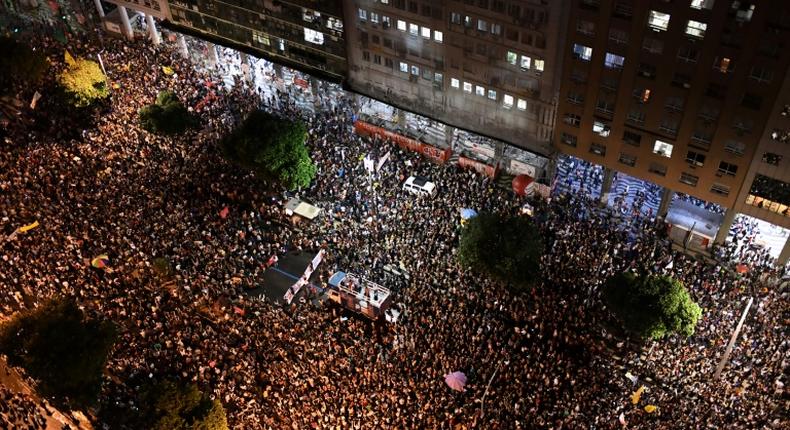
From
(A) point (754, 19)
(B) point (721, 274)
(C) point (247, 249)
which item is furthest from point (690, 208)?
(C) point (247, 249)

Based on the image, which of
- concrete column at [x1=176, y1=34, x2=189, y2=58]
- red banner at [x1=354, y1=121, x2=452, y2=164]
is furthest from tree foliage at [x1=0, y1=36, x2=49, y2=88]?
red banner at [x1=354, y1=121, x2=452, y2=164]

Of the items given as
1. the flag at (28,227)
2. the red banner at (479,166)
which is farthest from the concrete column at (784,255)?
the flag at (28,227)

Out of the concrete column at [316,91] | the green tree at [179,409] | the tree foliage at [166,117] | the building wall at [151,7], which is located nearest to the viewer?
the green tree at [179,409]

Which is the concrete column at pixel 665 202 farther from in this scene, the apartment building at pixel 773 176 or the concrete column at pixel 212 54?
the concrete column at pixel 212 54

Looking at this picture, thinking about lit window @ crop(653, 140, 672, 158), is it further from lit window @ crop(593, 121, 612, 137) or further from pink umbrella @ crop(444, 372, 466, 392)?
pink umbrella @ crop(444, 372, 466, 392)

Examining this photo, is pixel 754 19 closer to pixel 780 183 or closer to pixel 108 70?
pixel 780 183

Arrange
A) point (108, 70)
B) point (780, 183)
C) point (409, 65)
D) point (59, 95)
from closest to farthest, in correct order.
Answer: point (780, 183) → point (409, 65) → point (59, 95) → point (108, 70)
